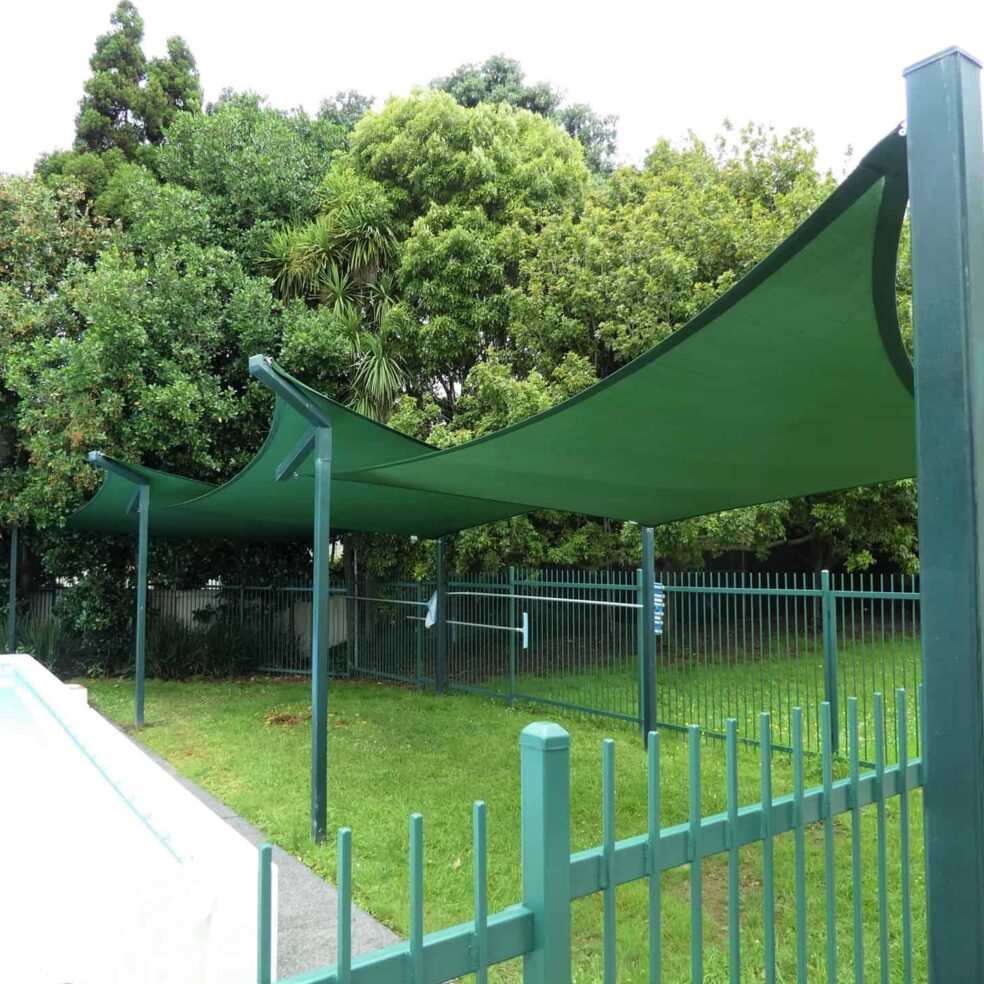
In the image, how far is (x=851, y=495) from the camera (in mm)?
11406

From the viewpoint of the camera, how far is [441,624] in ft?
33.0

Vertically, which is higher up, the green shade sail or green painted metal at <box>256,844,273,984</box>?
the green shade sail

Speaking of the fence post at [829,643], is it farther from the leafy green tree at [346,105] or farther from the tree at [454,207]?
the leafy green tree at [346,105]

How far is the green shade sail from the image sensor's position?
7.70ft

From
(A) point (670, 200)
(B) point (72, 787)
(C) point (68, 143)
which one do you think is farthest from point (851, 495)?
(C) point (68, 143)

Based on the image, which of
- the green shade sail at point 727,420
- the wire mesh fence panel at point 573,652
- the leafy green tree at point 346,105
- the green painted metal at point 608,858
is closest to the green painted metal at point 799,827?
the green painted metal at point 608,858

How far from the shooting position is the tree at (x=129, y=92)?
1488 centimetres

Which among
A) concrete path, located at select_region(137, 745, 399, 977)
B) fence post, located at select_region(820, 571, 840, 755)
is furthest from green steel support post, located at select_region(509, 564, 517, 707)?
concrete path, located at select_region(137, 745, 399, 977)

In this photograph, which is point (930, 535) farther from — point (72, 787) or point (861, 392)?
point (72, 787)

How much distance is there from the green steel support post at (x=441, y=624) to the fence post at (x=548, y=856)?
28.2 feet

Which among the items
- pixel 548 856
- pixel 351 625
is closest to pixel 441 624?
pixel 351 625

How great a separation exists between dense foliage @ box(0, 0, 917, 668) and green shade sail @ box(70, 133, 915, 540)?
11.0 ft

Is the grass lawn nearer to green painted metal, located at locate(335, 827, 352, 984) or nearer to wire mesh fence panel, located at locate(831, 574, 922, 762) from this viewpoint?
wire mesh fence panel, located at locate(831, 574, 922, 762)

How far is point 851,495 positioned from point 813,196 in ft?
13.0
